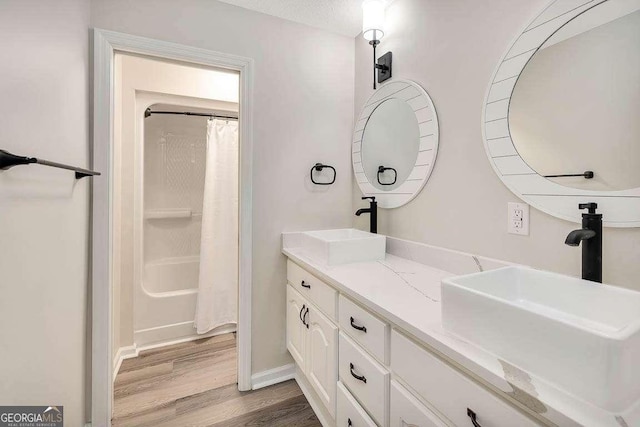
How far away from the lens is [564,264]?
3.06ft

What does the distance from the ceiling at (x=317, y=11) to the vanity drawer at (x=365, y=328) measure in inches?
66.2

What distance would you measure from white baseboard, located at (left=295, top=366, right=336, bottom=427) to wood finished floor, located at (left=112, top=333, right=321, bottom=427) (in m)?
0.03

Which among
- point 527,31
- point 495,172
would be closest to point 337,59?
point 527,31

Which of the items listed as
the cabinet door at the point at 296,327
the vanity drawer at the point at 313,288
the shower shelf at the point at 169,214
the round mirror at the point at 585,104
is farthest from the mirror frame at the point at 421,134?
the shower shelf at the point at 169,214

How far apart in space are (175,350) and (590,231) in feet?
8.57

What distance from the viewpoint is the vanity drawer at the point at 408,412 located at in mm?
741

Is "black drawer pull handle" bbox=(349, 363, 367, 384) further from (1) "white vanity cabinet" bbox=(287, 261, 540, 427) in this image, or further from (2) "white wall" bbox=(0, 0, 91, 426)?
(2) "white wall" bbox=(0, 0, 91, 426)

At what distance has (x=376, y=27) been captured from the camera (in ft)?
5.19

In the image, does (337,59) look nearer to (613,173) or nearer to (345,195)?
(345,195)

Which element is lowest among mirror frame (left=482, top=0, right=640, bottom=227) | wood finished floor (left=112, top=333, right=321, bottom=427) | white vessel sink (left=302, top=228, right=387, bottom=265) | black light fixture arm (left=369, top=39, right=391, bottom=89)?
wood finished floor (left=112, top=333, right=321, bottom=427)

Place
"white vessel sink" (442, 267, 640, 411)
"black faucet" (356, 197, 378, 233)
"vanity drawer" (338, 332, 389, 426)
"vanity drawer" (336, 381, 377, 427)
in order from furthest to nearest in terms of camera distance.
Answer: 1. "black faucet" (356, 197, 378, 233)
2. "vanity drawer" (336, 381, 377, 427)
3. "vanity drawer" (338, 332, 389, 426)
4. "white vessel sink" (442, 267, 640, 411)

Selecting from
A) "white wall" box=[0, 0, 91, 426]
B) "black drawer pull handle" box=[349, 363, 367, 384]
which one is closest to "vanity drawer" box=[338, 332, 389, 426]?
"black drawer pull handle" box=[349, 363, 367, 384]

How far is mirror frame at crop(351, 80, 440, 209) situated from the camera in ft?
→ 4.64

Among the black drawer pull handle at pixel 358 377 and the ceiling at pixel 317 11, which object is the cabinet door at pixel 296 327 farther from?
the ceiling at pixel 317 11
